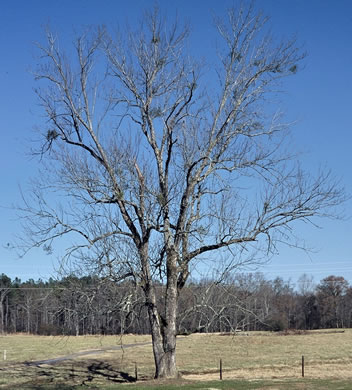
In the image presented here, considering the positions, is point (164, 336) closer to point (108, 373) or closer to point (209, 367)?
point (108, 373)

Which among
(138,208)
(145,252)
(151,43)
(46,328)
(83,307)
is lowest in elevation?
(46,328)

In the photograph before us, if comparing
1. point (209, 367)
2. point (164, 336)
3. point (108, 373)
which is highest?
point (164, 336)

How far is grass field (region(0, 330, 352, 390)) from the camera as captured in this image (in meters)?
19.9

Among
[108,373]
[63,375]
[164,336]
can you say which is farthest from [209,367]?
[164,336]

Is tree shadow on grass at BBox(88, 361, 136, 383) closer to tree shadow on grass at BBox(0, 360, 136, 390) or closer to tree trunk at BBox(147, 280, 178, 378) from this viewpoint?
tree shadow on grass at BBox(0, 360, 136, 390)

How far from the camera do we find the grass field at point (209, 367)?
19875mm

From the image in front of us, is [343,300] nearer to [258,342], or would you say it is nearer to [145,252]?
[258,342]

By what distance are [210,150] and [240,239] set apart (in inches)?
126

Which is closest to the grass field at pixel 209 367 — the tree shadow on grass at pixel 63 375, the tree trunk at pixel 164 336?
the tree shadow on grass at pixel 63 375

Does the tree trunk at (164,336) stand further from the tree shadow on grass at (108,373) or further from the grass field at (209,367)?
the tree shadow on grass at (108,373)

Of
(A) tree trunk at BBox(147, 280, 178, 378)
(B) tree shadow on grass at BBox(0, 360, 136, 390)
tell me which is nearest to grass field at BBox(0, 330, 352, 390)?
(B) tree shadow on grass at BBox(0, 360, 136, 390)

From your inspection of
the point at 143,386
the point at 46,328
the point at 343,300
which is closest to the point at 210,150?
the point at 143,386

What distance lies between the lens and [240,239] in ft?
60.8

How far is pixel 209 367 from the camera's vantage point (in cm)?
3109
